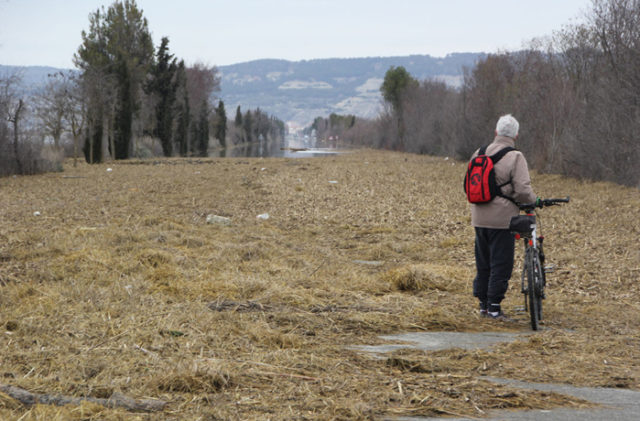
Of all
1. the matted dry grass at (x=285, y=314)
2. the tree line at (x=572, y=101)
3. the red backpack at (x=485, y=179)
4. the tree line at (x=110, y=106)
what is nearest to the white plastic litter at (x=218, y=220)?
the matted dry grass at (x=285, y=314)

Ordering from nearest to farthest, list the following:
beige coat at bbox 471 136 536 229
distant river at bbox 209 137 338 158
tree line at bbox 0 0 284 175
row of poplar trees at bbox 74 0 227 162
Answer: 1. beige coat at bbox 471 136 536 229
2. tree line at bbox 0 0 284 175
3. row of poplar trees at bbox 74 0 227 162
4. distant river at bbox 209 137 338 158

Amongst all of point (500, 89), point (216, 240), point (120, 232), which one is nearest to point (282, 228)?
point (216, 240)

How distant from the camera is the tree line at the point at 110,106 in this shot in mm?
31484

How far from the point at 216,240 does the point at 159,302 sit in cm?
497

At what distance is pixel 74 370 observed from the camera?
4.30 metres

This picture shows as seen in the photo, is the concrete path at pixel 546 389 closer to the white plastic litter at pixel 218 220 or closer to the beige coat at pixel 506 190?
the beige coat at pixel 506 190

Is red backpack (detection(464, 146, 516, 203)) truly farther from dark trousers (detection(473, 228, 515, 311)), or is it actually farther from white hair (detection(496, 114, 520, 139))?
dark trousers (detection(473, 228, 515, 311))

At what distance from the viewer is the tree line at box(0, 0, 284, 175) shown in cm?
3148

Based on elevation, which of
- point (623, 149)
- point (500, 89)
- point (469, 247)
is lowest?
point (469, 247)

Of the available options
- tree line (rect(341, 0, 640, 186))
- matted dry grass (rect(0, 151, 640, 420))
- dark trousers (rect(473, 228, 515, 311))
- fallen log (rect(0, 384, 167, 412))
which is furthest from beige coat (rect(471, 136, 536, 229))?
tree line (rect(341, 0, 640, 186))

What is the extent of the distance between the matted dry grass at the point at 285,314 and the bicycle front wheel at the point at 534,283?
0.24 metres

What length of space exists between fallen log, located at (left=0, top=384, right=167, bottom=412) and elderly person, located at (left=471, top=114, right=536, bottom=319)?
4.09 meters

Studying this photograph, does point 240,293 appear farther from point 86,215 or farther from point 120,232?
point 86,215

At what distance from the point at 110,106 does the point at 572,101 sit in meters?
33.6
